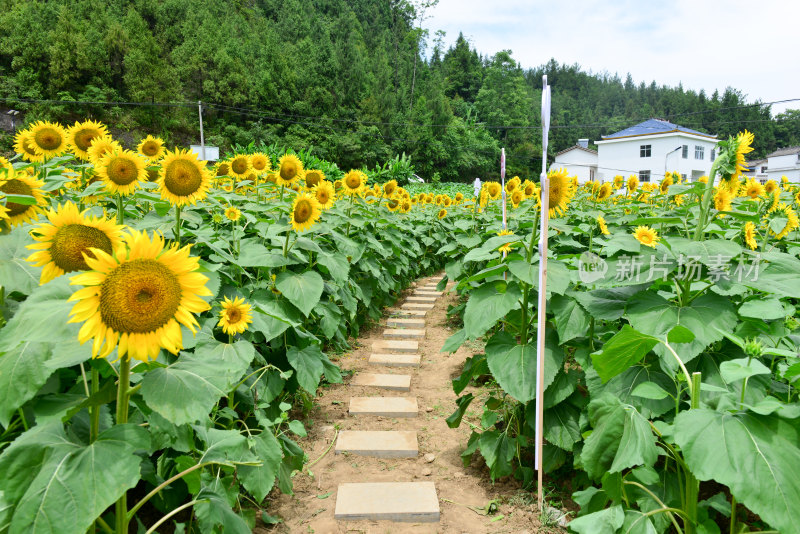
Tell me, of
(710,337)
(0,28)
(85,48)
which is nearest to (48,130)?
(710,337)

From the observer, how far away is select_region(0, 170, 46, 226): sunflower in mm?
1612

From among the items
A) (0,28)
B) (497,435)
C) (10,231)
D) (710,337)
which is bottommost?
(497,435)

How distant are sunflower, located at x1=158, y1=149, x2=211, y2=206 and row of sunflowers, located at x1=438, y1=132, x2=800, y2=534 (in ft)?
4.98

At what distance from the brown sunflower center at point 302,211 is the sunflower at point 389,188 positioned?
137 inches

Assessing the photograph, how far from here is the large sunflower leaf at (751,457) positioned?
4.16 ft

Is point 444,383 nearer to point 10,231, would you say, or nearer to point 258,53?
point 10,231

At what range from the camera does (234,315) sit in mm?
2328

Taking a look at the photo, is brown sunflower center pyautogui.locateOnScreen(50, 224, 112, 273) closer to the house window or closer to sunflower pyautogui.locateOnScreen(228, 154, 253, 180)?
sunflower pyautogui.locateOnScreen(228, 154, 253, 180)

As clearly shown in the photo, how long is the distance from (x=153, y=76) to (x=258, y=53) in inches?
431

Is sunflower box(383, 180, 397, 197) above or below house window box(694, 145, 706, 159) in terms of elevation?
below

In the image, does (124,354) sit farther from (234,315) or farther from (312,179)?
(312,179)

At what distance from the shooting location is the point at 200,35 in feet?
161

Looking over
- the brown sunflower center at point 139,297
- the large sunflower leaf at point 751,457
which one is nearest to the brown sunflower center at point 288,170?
the brown sunflower center at point 139,297

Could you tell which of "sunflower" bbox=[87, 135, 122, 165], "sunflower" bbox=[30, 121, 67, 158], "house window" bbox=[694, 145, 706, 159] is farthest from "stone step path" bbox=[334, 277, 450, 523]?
"house window" bbox=[694, 145, 706, 159]
